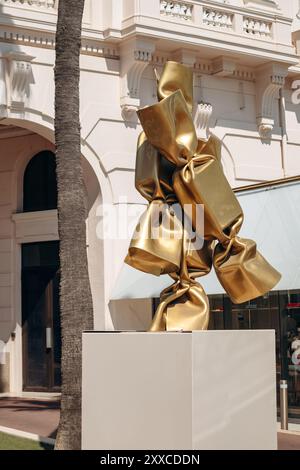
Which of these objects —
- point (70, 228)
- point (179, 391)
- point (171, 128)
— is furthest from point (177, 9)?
point (179, 391)

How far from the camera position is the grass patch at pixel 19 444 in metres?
11.6

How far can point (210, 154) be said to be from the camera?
9758 millimetres

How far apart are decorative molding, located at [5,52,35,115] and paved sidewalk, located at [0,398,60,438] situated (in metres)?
5.45

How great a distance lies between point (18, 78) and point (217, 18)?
4.90 m

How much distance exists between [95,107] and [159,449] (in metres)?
9.99

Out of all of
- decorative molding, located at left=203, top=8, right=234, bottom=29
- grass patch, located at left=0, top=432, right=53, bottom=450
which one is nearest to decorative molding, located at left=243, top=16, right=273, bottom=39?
decorative molding, located at left=203, top=8, right=234, bottom=29

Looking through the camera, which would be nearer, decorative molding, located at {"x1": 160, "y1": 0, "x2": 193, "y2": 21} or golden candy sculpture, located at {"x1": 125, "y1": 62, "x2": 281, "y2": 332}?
golden candy sculpture, located at {"x1": 125, "y1": 62, "x2": 281, "y2": 332}

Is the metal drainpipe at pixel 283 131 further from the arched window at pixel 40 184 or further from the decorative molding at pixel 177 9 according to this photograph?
the arched window at pixel 40 184

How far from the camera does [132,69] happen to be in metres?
17.3

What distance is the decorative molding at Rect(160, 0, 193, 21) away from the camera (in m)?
17.7

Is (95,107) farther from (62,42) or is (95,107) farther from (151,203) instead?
(151,203)

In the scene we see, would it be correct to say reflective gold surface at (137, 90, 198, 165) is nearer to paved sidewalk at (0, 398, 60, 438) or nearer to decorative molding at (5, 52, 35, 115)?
paved sidewalk at (0, 398, 60, 438)

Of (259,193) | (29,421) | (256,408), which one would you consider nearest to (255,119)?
(259,193)

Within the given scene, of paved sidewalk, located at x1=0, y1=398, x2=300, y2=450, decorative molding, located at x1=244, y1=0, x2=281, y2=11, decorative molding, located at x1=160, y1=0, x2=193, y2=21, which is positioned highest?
decorative molding, located at x1=244, y1=0, x2=281, y2=11
